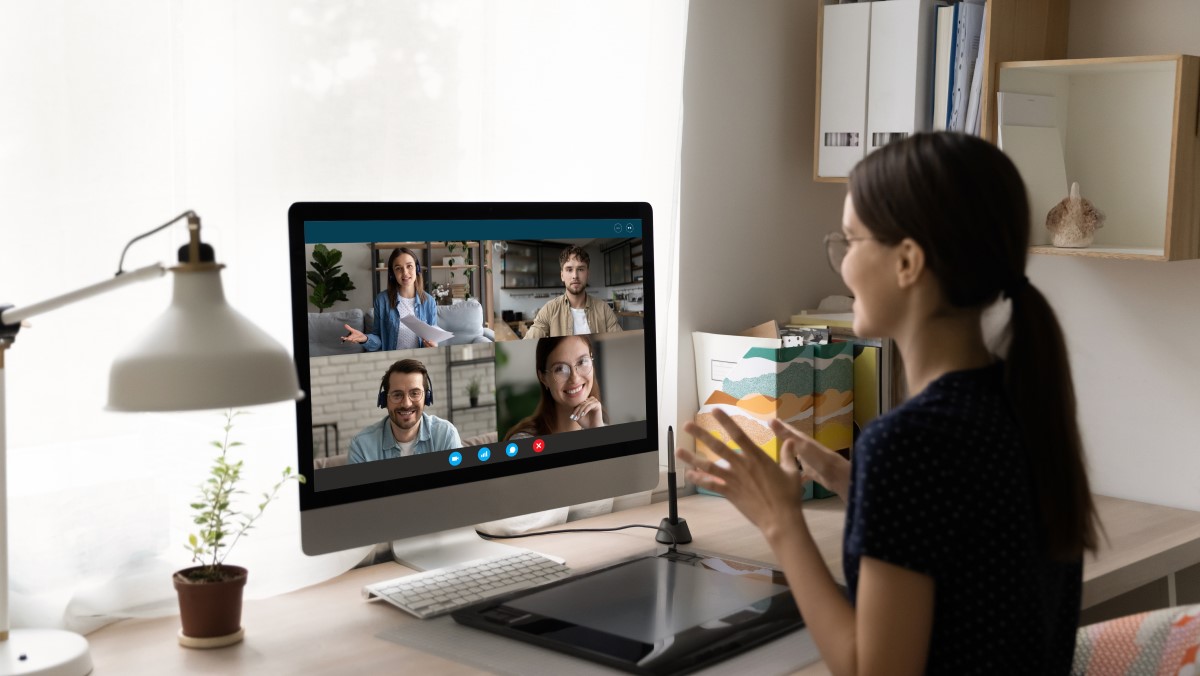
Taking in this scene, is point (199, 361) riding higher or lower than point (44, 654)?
higher

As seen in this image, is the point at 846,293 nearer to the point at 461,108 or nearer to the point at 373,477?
the point at 461,108

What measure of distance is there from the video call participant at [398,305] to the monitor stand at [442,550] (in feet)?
1.15

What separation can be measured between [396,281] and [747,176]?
1.10 m

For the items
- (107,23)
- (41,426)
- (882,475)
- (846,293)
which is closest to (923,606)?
(882,475)

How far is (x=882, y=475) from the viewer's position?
1.07m

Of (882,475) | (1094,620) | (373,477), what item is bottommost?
(1094,620)

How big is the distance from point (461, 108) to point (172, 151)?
53 centimetres

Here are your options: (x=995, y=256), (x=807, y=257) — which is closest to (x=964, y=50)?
(x=807, y=257)

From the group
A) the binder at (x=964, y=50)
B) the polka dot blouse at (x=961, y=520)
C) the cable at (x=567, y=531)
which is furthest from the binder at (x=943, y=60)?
the polka dot blouse at (x=961, y=520)

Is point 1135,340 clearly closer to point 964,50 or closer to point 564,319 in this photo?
point 964,50

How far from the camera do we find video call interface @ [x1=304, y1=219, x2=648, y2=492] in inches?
63.5

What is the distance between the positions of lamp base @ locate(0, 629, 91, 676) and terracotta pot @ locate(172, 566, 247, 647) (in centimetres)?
12

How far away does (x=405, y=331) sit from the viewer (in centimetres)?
168

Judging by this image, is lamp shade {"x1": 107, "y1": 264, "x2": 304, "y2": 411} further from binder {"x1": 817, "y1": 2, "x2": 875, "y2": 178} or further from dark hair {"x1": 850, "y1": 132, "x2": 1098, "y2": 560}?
binder {"x1": 817, "y1": 2, "x2": 875, "y2": 178}
